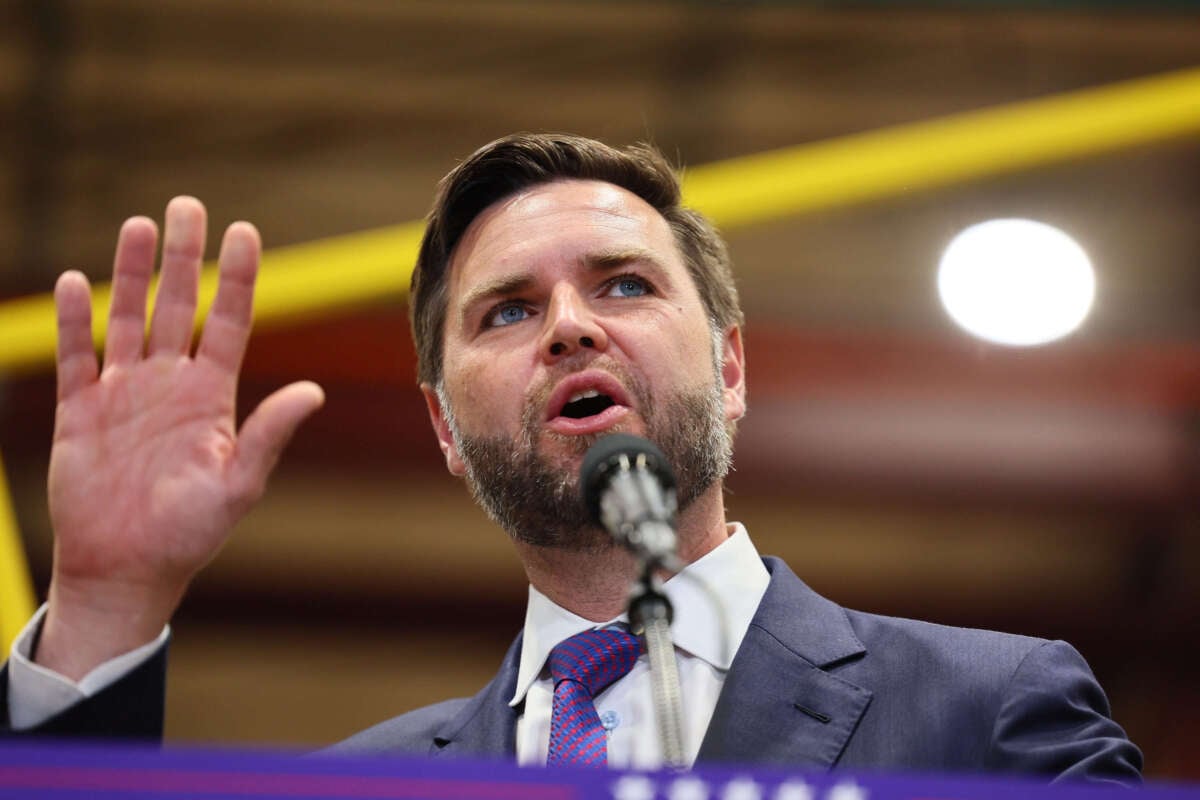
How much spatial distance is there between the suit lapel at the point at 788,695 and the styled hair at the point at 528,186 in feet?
1.66

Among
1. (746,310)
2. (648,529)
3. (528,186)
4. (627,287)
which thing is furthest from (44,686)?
(746,310)

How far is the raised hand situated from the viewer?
4.59 feet

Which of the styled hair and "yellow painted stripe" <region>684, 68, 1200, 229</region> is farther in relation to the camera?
"yellow painted stripe" <region>684, 68, 1200, 229</region>

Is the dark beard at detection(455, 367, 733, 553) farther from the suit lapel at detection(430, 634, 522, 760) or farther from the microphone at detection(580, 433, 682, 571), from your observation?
the microphone at detection(580, 433, 682, 571)

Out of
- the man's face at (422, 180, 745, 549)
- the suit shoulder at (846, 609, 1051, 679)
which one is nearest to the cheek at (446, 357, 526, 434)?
the man's face at (422, 180, 745, 549)

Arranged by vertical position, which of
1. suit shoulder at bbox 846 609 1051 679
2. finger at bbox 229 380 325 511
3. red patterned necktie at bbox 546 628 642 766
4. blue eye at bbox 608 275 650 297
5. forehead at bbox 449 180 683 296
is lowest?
red patterned necktie at bbox 546 628 642 766

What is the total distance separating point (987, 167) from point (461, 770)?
2.20m

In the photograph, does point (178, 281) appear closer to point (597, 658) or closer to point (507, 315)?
point (507, 315)

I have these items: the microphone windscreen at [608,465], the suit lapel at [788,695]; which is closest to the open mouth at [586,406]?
the suit lapel at [788,695]

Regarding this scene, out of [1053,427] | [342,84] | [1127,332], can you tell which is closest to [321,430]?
[342,84]

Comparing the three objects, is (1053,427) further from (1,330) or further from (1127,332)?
(1,330)

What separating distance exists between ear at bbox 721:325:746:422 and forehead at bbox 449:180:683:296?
0.15 m

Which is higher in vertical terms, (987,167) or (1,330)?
(987,167)

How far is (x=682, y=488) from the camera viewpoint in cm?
168
